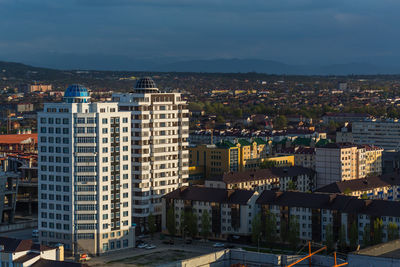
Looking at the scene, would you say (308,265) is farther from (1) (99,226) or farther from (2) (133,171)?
(2) (133,171)

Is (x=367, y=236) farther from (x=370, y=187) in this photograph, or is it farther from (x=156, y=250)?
(x=370, y=187)

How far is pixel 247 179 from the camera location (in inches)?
3789

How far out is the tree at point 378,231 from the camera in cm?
7188

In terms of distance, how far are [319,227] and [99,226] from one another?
18.5 m

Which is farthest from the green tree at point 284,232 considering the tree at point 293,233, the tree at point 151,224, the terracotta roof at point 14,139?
the terracotta roof at point 14,139

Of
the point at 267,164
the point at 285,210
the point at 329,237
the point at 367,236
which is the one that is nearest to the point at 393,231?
the point at 367,236

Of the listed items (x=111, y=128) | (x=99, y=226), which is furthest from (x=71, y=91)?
(x=99, y=226)

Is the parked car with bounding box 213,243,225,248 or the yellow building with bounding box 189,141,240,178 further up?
the yellow building with bounding box 189,141,240,178

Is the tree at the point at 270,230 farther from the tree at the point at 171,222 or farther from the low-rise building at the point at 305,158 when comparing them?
the low-rise building at the point at 305,158

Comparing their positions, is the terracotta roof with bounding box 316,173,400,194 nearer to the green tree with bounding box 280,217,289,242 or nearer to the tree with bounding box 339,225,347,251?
the green tree with bounding box 280,217,289,242

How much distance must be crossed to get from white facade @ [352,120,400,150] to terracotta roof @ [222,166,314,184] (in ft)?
158

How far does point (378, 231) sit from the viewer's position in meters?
72.3

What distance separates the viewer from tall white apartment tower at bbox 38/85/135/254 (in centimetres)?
7325

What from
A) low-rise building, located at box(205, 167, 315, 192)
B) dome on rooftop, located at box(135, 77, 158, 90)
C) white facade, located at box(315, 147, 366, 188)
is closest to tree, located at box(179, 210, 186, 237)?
low-rise building, located at box(205, 167, 315, 192)
